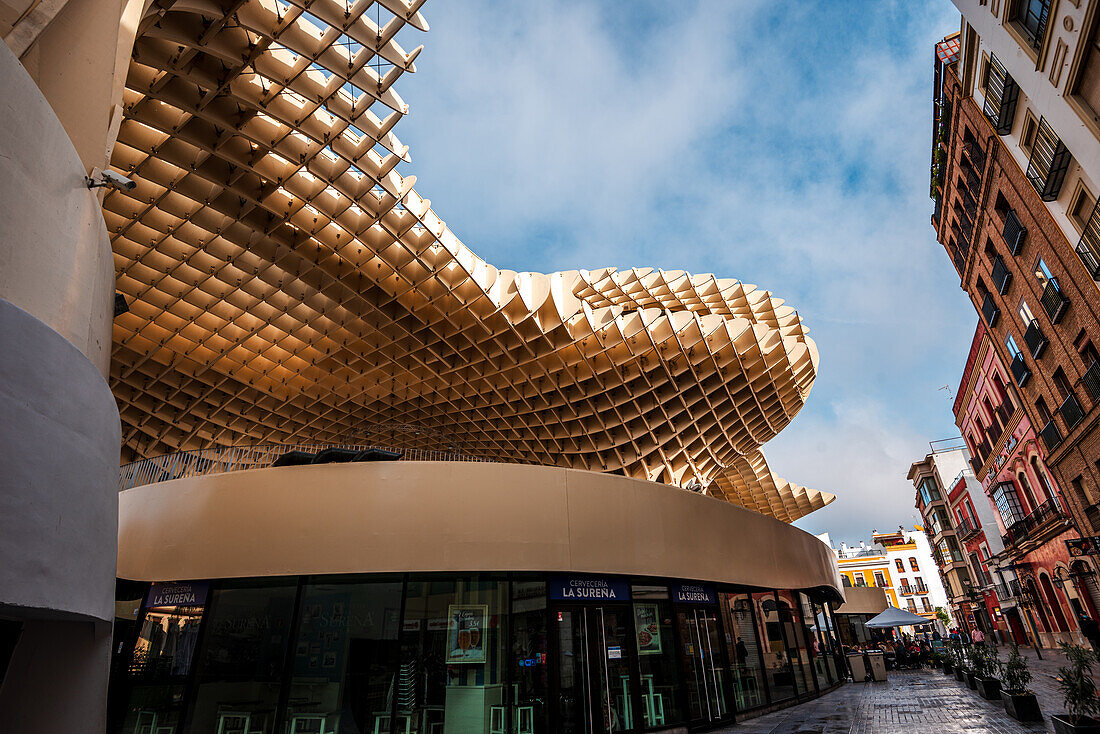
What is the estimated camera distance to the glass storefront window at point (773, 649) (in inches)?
596

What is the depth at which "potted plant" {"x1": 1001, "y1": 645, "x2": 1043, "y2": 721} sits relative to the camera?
10547mm

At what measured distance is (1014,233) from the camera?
22484mm

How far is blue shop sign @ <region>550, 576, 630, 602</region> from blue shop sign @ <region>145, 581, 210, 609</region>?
21.1 feet

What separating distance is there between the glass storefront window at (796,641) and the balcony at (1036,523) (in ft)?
60.3

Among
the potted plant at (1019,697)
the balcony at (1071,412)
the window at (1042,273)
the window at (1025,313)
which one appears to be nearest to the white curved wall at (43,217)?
the potted plant at (1019,697)

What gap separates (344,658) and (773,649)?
1151cm

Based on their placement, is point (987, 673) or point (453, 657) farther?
point (987, 673)

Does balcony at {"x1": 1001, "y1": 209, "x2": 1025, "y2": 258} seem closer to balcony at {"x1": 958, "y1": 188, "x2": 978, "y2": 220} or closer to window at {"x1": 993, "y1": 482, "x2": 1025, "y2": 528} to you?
balcony at {"x1": 958, "y1": 188, "x2": 978, "y2": 220}

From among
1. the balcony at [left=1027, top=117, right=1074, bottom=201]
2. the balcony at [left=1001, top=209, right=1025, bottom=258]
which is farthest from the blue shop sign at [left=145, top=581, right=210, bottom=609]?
the balcony at [left=1001, top=209, right=1025, bottom=258]

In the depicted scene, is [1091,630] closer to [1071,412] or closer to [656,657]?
[1071,412]

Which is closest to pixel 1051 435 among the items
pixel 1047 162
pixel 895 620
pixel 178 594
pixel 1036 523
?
pixel 1036 523

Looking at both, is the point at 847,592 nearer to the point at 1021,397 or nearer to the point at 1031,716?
the point at 1021,397

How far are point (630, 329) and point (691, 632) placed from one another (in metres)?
15.1

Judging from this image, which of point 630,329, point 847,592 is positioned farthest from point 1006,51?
point 847,592
